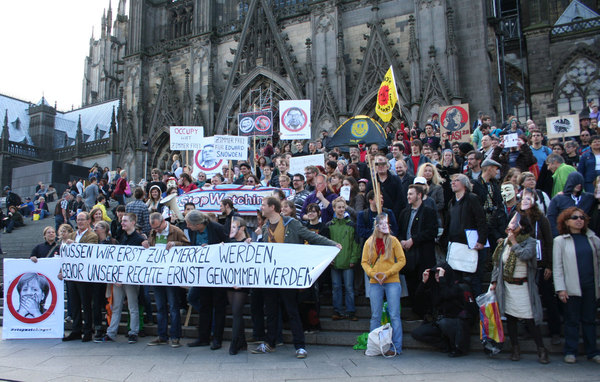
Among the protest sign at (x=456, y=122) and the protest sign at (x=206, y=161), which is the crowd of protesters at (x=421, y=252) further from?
the protest sign at (x=206, y=161)

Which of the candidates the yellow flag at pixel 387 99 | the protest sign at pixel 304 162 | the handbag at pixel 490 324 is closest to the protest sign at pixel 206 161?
the protest sign at pixel 304 162

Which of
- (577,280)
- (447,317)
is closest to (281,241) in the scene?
(447,317)

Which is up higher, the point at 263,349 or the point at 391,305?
the point at 391,305

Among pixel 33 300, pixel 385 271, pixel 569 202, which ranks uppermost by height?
pixel 569 202

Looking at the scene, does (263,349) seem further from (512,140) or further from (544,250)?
(512,140)

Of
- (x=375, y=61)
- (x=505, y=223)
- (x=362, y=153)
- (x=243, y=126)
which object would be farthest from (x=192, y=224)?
(x=375, y=61)

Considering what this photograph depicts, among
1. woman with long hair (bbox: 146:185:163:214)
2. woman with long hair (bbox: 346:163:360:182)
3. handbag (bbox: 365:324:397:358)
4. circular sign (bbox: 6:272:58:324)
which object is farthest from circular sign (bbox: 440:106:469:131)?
circular sign (bbox: 6:272:58:324)

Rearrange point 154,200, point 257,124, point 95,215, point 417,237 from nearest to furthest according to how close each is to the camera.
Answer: point 417,237, point 95,215, point 154,200, point 257,124

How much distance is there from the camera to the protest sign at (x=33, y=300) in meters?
8.70

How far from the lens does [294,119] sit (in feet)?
50.9

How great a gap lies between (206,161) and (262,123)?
2.52 meters

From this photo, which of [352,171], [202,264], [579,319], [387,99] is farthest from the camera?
[387,99]

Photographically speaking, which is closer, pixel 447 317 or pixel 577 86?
pixel 447 317

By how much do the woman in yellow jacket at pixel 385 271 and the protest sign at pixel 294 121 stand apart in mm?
8776
